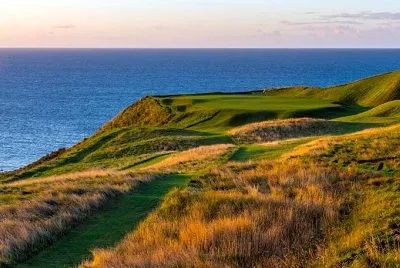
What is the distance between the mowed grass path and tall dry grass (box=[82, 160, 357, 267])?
625 mm

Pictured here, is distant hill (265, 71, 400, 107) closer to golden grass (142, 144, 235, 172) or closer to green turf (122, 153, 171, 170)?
green turf (122, 153, 171, 170)

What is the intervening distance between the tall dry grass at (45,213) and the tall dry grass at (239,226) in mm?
1817

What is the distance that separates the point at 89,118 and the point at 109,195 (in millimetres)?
86263

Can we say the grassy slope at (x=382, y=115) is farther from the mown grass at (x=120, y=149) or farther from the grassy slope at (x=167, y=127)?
the mown grass at (x=120, y=149)

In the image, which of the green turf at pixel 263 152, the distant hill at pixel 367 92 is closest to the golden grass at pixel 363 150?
the green turf at pixel 263 152

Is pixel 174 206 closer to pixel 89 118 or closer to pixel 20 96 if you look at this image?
pixel 89 118

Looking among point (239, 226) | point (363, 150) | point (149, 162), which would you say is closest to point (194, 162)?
point (149, 162)

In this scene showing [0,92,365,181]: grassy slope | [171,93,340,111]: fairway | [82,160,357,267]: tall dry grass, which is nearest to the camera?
[82,160,357,267]: tall dry grass

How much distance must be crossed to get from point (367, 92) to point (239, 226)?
59531mm

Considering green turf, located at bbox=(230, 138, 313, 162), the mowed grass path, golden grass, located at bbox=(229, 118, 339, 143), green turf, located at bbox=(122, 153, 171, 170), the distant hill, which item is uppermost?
the distant hill

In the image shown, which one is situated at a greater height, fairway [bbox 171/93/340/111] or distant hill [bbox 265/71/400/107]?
distant hill [bbox 265/71/400/107]

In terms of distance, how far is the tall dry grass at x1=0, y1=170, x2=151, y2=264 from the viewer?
9312mm

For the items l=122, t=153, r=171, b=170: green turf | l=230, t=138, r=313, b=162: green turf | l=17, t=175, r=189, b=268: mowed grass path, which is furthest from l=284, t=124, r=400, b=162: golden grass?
l=122, t=153, r=171, b=170: green turf

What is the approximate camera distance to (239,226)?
8828 millimetres
